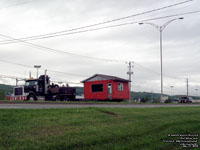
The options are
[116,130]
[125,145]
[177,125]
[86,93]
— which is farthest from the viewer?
[86,93]

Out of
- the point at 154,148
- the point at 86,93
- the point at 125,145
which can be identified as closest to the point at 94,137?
the point at 125,145

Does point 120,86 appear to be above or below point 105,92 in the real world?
above

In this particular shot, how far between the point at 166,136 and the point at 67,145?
4.70m

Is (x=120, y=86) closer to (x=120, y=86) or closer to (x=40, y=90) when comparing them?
(x=120, y=86)

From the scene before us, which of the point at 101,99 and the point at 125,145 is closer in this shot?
the point at 125,145

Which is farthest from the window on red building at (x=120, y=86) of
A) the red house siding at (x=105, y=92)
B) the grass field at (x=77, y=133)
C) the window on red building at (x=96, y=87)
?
the grass field at (x=77, y=133)

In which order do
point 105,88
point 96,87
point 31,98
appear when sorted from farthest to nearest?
point 96,87
point 105,88
point 31,98

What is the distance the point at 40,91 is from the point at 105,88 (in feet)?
37.6

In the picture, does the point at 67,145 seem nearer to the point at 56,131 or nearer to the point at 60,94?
the point at 56,131

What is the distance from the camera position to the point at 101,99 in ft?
131

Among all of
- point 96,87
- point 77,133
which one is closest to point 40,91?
point 96,87

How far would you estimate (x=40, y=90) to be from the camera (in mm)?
30859

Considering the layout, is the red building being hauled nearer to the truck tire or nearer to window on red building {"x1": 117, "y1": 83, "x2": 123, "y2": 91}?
window on red building {"x1": 117, "y1": 83, "x2": 123, "y2": 91}

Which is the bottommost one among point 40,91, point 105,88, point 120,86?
point 40,91
